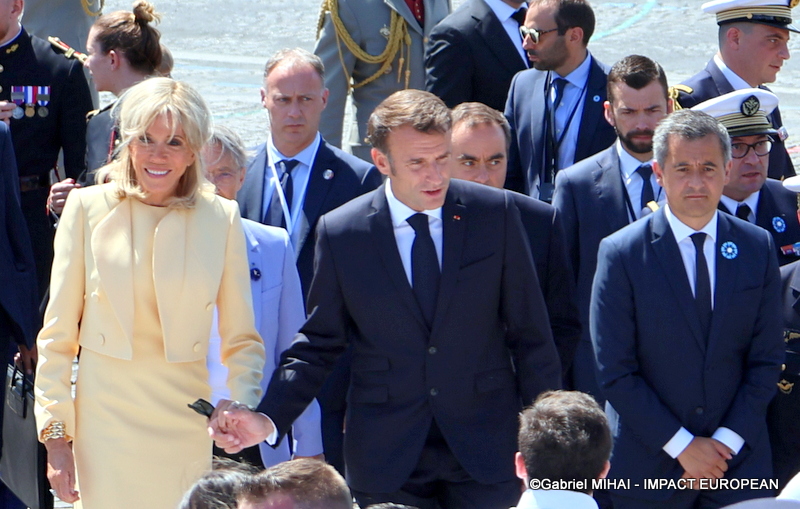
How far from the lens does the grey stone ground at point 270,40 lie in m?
14.0

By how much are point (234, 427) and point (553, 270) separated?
4.90 feet

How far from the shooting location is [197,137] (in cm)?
423

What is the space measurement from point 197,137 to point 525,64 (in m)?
3.18

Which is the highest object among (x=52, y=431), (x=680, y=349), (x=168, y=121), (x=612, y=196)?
(x=168, y=121)

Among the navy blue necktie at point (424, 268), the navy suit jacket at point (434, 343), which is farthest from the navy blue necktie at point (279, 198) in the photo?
the navy blue necktie at point (424, 268)

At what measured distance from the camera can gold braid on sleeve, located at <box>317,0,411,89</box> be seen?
7418 millimetres

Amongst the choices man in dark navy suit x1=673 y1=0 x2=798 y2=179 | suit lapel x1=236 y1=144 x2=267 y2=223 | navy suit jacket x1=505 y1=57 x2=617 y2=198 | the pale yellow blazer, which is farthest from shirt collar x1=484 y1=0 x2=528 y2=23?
the pale yellow blazer

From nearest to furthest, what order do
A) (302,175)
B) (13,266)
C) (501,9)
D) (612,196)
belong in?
(13,266)
(612,196)
(302,175)
(501,9)

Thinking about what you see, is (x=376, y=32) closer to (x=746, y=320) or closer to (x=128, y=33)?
(x=128, y=33)

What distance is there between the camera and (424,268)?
426 centimetres

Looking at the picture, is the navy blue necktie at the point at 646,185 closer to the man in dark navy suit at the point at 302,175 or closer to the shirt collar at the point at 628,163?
the shirt collar at the point at 628,163

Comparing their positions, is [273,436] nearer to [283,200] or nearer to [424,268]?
[424,268]

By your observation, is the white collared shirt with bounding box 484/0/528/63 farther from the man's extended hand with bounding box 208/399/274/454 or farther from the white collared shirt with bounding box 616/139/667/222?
the man's extended hand with bounding box 208/399/274/454

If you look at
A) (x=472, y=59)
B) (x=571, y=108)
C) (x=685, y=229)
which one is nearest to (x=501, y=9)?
(x=472, y=59)
